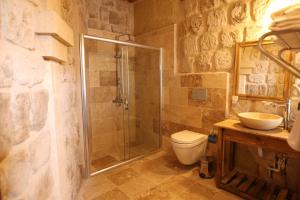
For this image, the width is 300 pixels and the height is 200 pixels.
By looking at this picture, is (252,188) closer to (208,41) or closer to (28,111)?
(208,41)

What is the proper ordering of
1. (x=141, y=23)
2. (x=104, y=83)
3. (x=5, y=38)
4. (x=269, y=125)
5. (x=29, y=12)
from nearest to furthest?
1. (x=5, y=38)
2. (x=29, y=12)
3. (x=269, y=125)
4. (x=104, y=83)
5. (x=141, y=23)

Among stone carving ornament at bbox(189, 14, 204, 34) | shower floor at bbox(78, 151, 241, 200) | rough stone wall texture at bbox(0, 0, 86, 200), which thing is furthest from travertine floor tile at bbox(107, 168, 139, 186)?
stone carving ornament at bbox(189, 14, 204, 34)

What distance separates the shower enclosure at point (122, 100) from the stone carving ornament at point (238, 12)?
1.18 meters

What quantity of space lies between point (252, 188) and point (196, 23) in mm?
2159

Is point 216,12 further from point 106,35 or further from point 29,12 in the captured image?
point 29,12

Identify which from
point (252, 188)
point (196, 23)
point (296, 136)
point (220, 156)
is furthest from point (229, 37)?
point (252, 188)

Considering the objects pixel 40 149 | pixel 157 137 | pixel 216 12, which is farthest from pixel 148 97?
pixel 40 149

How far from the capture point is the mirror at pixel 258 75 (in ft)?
5.87

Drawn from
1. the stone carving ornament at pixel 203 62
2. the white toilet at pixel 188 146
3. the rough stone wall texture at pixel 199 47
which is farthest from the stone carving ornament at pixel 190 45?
the white toilet at pixel 188 146

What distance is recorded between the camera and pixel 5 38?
2.21 feet

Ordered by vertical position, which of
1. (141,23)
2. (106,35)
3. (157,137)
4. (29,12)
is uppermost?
(141,23)

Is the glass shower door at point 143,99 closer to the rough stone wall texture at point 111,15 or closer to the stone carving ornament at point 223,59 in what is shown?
the rough stone wall texture at point 111,15

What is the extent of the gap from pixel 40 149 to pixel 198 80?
204 centimetres

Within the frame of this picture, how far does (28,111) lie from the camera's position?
0.83m
